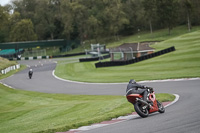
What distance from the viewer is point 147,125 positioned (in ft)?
34.4

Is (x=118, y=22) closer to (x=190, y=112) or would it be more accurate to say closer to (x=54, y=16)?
(x=54, y=16)

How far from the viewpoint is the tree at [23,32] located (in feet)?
396

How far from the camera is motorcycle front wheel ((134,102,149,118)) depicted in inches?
477

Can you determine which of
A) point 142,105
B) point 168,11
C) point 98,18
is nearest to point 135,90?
point 142,105

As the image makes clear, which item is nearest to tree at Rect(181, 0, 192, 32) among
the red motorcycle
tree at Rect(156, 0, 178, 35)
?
tree at Rect(156, 0, 178, 35)

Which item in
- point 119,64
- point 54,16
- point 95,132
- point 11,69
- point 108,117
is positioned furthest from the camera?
point 54,16

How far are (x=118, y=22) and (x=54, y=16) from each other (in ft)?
105

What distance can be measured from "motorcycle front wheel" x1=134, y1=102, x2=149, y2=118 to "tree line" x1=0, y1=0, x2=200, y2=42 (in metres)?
81.8

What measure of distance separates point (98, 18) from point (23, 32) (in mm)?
28754

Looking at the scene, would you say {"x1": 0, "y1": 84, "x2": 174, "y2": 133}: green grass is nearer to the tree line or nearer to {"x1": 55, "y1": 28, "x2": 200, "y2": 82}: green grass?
{"x1": 55, "y1": 28, "x2": 200, "y2": 82}: green grass

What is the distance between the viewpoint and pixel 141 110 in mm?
12258

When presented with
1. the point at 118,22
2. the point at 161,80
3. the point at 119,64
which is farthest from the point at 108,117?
the point at 118,22

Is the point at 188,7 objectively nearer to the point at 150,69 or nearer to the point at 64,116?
the point at 150,69

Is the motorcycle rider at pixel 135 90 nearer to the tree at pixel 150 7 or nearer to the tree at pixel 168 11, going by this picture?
the tree at pixel 168 11
